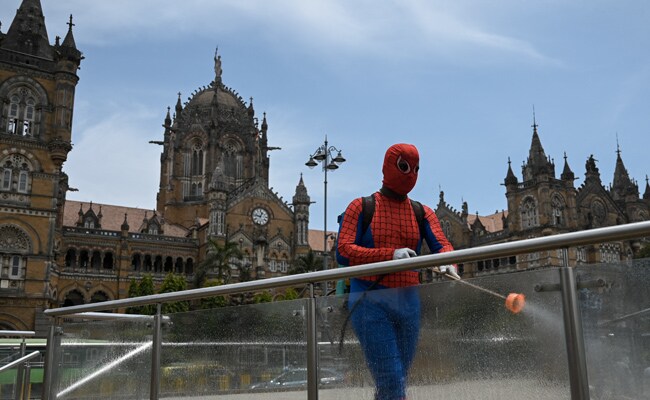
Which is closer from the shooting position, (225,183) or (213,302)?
(213,302)

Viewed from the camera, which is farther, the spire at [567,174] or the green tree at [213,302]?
the spire at [567,174]

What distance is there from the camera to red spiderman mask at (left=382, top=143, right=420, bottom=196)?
4676 mm

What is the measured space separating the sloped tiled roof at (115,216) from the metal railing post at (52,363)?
186ft

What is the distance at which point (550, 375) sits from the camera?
2812 mm

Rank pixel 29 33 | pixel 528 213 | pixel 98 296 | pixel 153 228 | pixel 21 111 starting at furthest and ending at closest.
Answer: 1. pixel 153 228
2. pixel 528 213
3. pixel 98 296
4. pixel 29 33
5. pixel 21 111

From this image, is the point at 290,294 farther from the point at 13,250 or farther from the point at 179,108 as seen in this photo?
the point at 179,108

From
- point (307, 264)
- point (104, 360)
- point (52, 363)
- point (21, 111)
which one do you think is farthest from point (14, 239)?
point (104, 360)

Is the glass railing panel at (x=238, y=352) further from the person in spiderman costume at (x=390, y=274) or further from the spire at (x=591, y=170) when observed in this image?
the spire at (x=591, y=170)

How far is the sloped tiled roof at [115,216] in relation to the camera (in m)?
60.2

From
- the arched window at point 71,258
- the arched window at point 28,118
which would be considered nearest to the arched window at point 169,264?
the arched window at point 71,258

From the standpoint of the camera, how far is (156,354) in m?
4.50

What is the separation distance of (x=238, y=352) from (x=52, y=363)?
2292mm

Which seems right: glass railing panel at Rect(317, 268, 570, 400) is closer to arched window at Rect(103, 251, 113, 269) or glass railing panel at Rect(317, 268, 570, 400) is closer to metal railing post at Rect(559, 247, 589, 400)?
metal railing post at Rect(559, 247, 589, 400)

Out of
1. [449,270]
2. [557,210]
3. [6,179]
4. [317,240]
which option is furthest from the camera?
[317,240]
